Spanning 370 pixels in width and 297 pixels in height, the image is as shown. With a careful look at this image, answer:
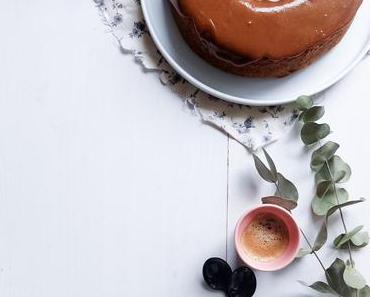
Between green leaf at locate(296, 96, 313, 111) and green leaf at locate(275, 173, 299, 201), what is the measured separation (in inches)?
5.3

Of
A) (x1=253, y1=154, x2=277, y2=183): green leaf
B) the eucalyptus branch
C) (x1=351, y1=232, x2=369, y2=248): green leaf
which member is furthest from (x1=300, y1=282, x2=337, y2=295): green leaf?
(x1=253, y1=154, x2=277, y2=183): green leaf

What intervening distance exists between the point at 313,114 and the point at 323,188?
0.47 feet

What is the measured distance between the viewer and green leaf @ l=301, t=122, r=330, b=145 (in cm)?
160

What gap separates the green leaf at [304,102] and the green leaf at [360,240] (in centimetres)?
26

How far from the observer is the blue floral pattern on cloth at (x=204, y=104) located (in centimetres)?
165

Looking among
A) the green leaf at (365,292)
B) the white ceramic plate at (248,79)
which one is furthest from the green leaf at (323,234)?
the white ceramic plate at (248,79)

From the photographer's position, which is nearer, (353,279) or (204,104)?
(353,279)

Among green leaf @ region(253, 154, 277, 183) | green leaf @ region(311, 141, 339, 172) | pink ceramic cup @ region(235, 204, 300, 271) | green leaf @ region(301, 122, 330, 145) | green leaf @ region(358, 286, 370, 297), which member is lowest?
green leaf @ region(358, 286, 370, 297)

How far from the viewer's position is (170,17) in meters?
1.66

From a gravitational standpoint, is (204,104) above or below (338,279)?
above

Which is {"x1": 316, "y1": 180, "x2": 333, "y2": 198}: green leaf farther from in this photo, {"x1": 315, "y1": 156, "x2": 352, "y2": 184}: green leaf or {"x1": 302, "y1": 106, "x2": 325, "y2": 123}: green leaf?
{"x1": 302, "y1": 106, "x2": 325, "y2": 123}: green leaf

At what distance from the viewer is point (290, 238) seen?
1582 millimetres

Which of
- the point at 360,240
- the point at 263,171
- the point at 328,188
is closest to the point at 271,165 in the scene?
the point at 263,171

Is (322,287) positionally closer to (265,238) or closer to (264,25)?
(265,238)
